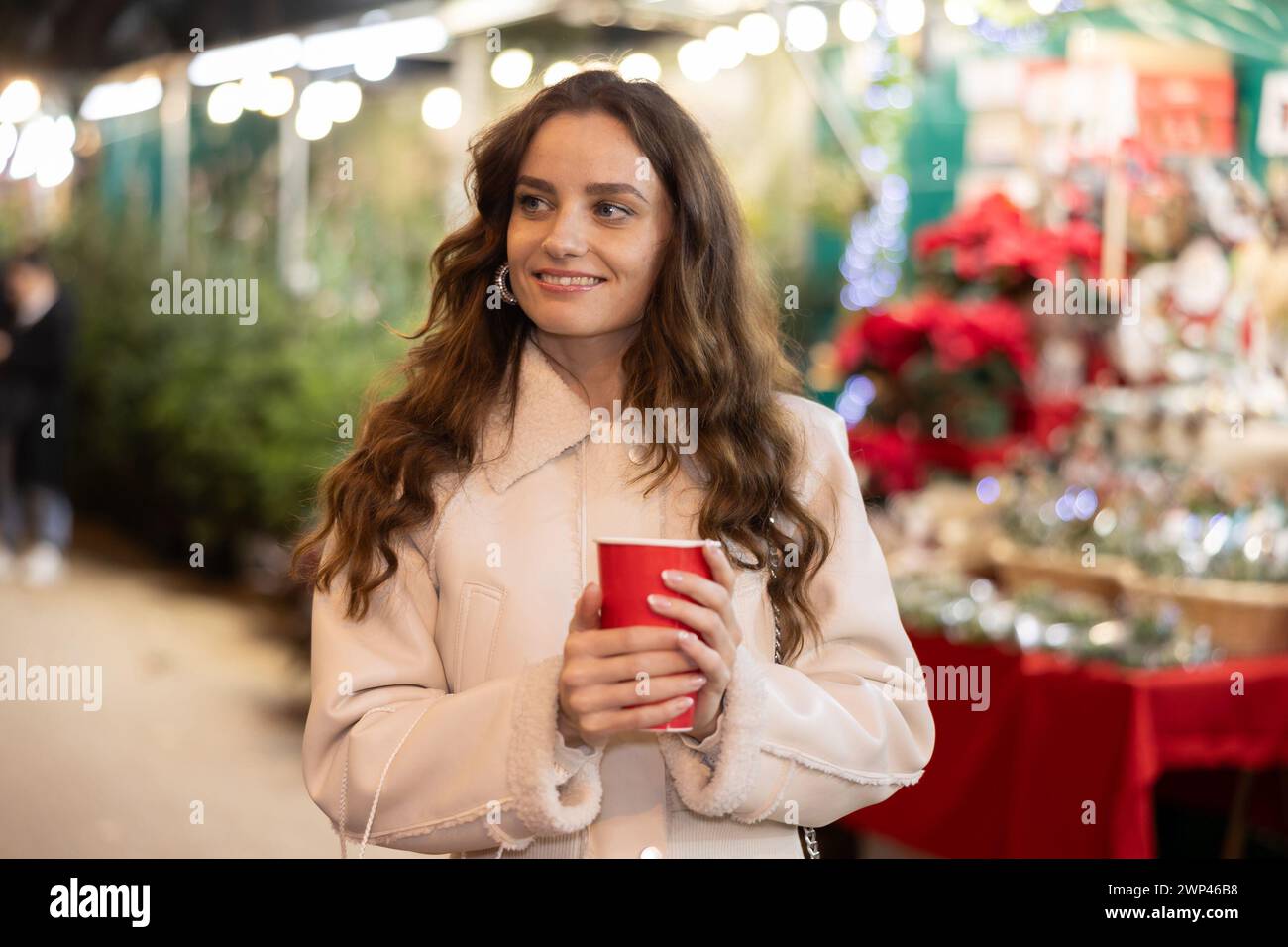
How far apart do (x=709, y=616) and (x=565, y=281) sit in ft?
1.74

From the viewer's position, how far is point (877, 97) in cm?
597

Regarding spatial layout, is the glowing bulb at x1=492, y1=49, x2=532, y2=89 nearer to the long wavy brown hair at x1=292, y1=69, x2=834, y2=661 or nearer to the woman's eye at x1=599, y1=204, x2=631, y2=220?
the long wavy brown hair at x1=292, y1=69, x2=834, y2=661

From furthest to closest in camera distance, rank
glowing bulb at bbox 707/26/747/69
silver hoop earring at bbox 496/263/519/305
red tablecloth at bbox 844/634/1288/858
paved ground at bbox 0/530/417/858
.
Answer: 1. glowing bulb at bbox 707/26/747/69
2. paved ground at bbox 0/530/417/858
3. red tablecloth at bbox 844/634/1288/858
4. silver hoop earring at bbox 496/263/519/305

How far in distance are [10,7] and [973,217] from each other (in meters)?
9.68

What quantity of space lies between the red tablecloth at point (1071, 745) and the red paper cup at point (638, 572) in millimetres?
2080

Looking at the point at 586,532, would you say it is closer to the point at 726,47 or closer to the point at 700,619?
the point at 700,619

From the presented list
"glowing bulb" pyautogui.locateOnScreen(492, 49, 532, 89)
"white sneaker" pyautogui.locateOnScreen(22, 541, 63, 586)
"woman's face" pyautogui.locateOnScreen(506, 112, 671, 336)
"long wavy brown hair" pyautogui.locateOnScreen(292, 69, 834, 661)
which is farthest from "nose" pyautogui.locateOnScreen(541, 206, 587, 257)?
"white sneaker" pyautogui.locateOnScreen(22, 541, 63, 586)

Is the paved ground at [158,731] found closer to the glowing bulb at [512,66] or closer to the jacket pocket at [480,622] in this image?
the jacket pocket at [480,622]

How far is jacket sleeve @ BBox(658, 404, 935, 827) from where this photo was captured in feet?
5.59

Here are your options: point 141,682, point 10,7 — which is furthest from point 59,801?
point 10,7

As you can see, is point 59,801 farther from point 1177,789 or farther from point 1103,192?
point 1103,192

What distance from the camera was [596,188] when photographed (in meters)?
1.86

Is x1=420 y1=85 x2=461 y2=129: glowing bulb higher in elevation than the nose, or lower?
higher

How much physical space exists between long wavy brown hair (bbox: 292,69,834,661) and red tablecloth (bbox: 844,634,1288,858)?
1706 millimetres
